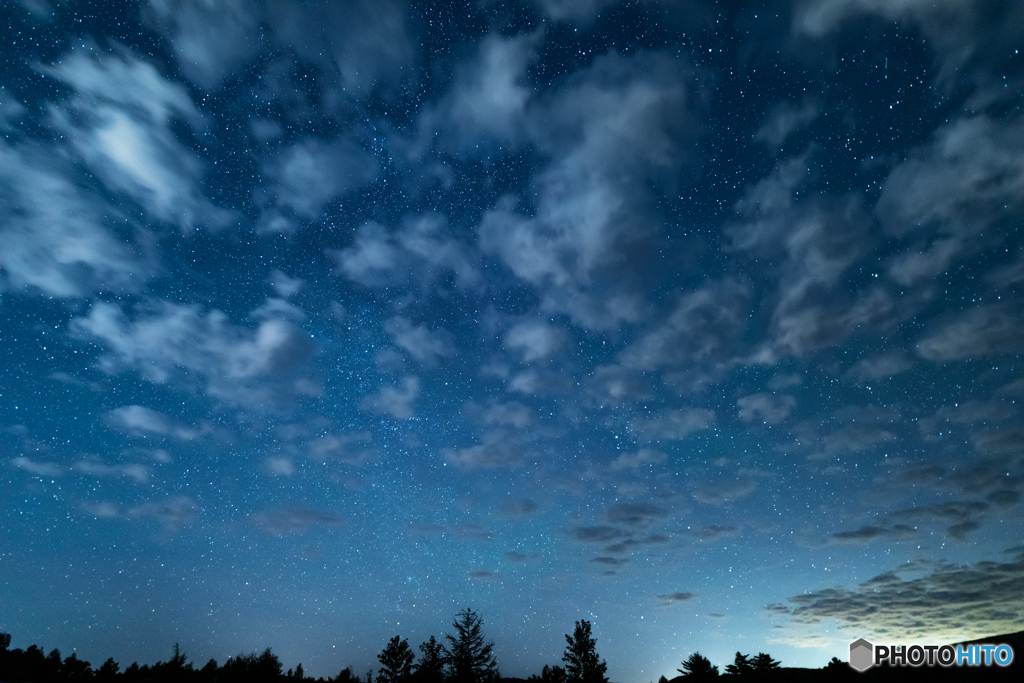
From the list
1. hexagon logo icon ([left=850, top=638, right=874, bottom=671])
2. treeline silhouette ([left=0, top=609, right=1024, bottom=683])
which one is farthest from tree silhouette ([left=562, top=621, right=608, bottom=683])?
hexagon logo icon ([left=850, top=638, right=874, bottom=671])

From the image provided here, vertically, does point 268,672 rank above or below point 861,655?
below

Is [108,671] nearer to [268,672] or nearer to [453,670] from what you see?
[268,672]

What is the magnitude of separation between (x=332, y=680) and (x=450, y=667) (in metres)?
12.6

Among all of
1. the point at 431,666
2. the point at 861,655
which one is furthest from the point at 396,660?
the point at 861,655

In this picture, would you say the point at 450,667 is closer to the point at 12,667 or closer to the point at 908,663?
the point at 12,667

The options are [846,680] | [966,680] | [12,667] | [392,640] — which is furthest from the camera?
[392,640]

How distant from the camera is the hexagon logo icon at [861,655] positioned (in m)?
22.9

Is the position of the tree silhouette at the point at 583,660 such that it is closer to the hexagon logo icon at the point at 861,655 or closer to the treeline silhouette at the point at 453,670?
the treeline silhouette at the point at 453,670

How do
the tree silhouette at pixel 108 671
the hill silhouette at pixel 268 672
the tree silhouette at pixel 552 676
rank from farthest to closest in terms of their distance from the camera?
the tree silhouette at pixel 552 676, the tree silhouette at pixel 108 671, the hill silhouette at pixel 268 672

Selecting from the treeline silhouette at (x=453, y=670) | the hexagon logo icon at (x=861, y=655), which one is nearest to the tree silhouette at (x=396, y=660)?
the treeline silhouette at (x=453, y=670)

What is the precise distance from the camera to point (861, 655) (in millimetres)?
23391

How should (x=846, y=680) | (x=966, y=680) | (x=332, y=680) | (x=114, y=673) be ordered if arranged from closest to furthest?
(x=966, y=680) → (x=846, y=680) → (x=114, y=673) → (x=332, y=680)

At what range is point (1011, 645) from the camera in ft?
66.8

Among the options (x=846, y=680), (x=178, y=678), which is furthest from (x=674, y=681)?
(x=178, y=678)
